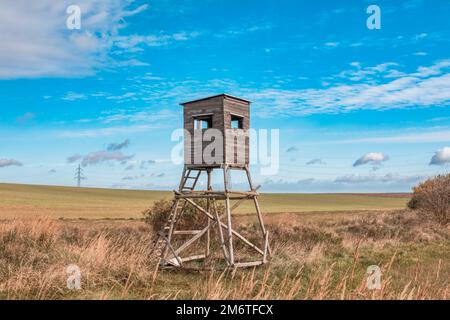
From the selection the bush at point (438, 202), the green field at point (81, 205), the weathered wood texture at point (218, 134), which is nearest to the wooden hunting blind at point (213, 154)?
the weathered wood texture at point (218, 134)

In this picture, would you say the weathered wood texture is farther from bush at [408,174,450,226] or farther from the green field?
bush at [408,174,450,226]

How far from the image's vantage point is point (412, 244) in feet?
77.8

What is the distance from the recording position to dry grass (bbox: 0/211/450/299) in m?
7.18

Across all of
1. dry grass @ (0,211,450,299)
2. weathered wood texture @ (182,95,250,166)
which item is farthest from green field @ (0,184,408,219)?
weathered wood texture @ (182,95,250,166)

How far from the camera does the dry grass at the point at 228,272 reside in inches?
283

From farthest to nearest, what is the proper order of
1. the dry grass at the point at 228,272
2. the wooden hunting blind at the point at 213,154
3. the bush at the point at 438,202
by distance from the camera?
the bush at the point at 438,202
the wooden hunting blind at the point at 213,154
the dry grass at the point at 228,272

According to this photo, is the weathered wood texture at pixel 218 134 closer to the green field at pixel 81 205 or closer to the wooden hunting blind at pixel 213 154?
the wooden hunting blind at pixel 213 154

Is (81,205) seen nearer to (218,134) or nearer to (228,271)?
(218,134)

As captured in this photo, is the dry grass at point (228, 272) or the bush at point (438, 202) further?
the bush at point (438, 202)

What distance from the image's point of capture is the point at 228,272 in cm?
1241

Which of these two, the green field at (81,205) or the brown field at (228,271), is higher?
the brown field at (228,271)

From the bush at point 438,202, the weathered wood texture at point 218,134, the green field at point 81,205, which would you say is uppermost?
the weathered wood texture at point 218,134

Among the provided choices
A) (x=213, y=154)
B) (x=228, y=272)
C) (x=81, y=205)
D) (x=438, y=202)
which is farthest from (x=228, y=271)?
Answer: (x=81, y=205)
